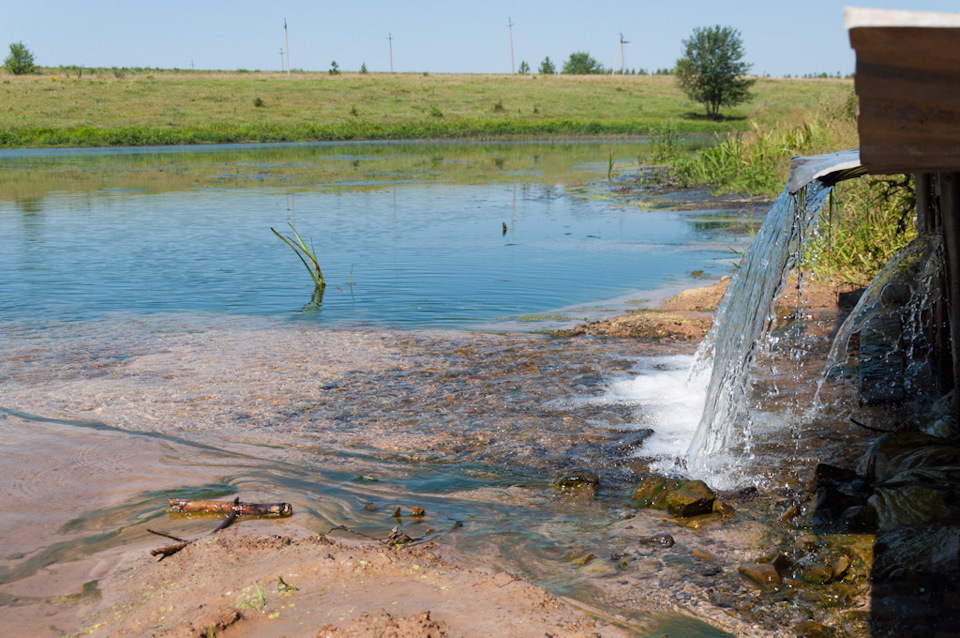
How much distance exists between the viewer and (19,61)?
79375 mm

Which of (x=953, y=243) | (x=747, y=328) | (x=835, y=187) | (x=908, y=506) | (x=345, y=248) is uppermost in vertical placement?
(x=835, y=187)

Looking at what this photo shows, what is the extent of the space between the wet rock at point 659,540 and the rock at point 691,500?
0.26 meters

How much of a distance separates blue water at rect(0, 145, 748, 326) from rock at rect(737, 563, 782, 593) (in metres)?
5.64

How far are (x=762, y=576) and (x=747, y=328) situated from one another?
214 centimetres

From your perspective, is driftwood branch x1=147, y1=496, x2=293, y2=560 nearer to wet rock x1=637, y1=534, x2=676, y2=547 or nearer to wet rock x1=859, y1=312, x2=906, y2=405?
wet rock x1=637, y1=534, x2=676, y2=547

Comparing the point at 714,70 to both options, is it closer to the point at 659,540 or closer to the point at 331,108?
the point at 331,108

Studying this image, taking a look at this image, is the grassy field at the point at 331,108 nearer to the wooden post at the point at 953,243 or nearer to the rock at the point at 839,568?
the wooden post at the point at 953,243

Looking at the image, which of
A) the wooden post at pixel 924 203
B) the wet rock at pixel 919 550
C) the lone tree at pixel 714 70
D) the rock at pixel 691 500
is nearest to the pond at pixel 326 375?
the rock at pixel 691 500

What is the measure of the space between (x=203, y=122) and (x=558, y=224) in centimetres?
4383

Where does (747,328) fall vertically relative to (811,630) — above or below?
above

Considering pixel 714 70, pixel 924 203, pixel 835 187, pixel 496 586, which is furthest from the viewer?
pixel 714 70

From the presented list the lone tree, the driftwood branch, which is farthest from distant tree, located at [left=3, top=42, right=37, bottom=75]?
the driftwood branch

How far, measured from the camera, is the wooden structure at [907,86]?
4.50 feet

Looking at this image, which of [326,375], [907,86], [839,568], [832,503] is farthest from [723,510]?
[326,375]
